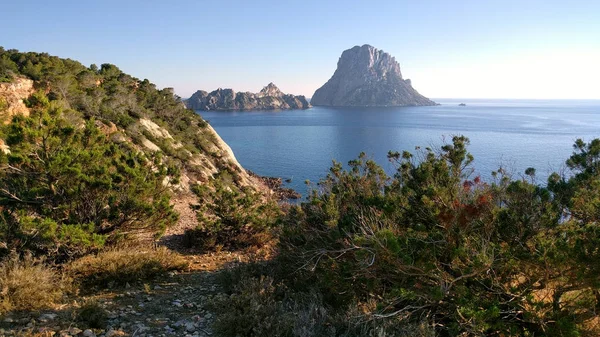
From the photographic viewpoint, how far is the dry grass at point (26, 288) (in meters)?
5.22

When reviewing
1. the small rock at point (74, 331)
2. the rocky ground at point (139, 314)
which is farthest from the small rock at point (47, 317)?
the small rock at point (74, 331)

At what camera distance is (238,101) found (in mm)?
171125

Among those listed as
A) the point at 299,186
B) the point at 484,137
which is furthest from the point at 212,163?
the point at 484,137

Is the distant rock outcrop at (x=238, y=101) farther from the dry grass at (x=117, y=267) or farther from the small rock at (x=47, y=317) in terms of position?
the small rock at (x=47, y=317)

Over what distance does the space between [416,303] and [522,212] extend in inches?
82.0

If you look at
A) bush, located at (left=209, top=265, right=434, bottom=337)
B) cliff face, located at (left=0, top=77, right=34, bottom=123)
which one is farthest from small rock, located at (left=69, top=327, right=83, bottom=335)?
cliff face, located at (left=0, top=77, right=34, bottom=123)

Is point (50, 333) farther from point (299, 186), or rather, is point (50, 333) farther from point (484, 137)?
point (484, 137)

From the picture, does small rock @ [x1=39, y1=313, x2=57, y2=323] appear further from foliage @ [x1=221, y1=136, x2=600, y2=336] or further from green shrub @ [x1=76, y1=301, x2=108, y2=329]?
foliage @ [x1=221, y1=136, x2=600, y2=336]

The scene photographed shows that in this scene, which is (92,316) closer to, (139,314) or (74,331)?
(74,331)

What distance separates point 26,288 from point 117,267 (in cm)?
172

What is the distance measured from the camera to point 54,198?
25.1 feet

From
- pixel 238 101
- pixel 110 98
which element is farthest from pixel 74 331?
pixel 238 101

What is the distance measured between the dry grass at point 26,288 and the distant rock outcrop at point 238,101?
536 ft

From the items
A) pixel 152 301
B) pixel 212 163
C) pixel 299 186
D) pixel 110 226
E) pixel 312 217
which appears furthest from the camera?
pixel 299 186
